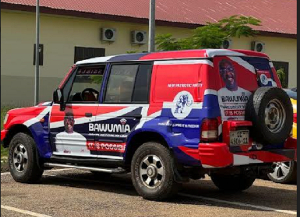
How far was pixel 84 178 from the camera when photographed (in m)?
11.0

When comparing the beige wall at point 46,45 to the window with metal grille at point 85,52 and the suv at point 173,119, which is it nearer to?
the window with metal grille at point 85,52

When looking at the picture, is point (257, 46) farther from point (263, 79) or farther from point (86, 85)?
point (263, 79)

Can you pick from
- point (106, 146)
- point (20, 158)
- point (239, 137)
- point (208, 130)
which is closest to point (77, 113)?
point (106, 146)

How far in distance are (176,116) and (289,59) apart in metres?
26.6

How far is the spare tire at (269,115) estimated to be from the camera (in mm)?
8258

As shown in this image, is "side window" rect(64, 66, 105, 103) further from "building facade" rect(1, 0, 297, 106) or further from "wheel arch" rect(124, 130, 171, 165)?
"building facade" rect(1, 0, 297, 106)

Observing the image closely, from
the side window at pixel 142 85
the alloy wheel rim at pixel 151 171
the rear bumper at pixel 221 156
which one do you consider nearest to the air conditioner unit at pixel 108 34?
the side window at pixel 142 85

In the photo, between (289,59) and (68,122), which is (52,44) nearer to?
(289,59)

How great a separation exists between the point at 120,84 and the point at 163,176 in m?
1.65

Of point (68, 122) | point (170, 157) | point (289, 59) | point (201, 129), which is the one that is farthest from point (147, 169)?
point (289, 59)

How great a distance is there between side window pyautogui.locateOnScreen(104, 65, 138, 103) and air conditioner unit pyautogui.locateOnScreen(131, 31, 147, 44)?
18.4 meters

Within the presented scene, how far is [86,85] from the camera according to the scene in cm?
1005

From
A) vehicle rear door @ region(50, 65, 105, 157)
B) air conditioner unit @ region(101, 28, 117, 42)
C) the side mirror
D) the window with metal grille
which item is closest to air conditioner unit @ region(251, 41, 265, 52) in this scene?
air conditioner unit @ region(101, 28, 117, 42)

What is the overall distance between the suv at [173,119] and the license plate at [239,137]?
1 cm
